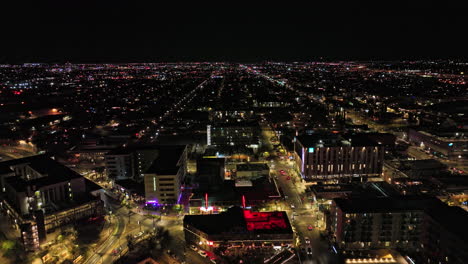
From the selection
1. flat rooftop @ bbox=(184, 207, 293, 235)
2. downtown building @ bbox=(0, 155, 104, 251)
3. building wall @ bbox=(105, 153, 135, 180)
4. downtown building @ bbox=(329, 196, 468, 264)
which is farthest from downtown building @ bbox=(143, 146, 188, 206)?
downtown building @ bbox=(329, 196, 468, 264)

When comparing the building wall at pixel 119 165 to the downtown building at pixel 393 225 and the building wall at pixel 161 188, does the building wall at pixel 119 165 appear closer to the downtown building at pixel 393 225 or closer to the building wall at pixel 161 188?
the building wall at pixel 161 188

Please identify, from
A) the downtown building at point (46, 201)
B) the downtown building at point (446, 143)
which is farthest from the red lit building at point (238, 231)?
the downtown building at point (446, 143)

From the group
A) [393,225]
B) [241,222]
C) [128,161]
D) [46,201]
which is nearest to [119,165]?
[128,161]

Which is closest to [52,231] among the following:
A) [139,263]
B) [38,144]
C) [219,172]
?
[139,263]

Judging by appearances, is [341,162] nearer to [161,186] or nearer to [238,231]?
[238,231]

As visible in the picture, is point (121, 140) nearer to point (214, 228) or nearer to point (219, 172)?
point (219, 172)

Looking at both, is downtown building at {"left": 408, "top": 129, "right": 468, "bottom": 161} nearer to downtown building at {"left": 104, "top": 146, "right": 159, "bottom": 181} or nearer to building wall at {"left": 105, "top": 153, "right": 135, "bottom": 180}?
downtown building at {"left": 104, "top": 146, "right": 159, "bottom": 181}
